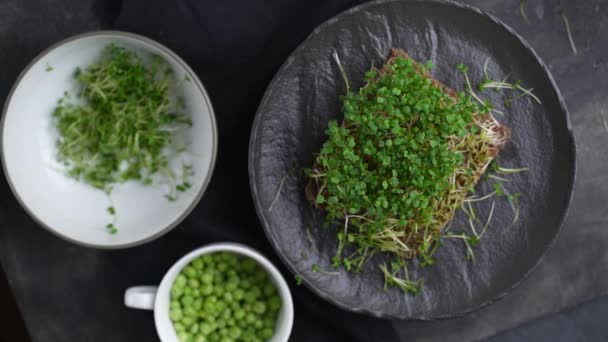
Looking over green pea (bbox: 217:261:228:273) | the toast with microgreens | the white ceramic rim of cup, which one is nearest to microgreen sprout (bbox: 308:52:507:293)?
the toast with microgreens

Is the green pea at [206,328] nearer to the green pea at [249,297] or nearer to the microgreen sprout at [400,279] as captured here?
the green pea at [249,297]

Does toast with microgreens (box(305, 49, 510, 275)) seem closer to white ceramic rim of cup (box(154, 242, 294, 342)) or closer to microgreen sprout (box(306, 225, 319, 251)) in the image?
microgreen sprout (box(306, 225, 319, 251))

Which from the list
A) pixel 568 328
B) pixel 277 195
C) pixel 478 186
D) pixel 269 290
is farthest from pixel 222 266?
pixel 568 328

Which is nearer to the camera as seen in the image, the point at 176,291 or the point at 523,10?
the point at 176,291

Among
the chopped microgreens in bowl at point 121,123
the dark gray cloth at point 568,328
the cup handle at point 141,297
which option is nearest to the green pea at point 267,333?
Answer: the cup handle at point 141,297

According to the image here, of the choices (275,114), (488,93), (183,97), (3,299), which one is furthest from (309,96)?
(3,299)

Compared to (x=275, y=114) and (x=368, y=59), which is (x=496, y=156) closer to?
(x=368, y=59)

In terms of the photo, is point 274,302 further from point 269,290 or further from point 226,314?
point 226,314
